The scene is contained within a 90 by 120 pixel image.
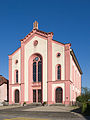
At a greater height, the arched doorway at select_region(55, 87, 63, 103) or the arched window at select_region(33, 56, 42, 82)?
the arched window at select_region(33, 56, 42, 82)

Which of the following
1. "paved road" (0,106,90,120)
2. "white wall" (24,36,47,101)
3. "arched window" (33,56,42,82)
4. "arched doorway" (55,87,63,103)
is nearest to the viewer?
"paved road" (0,106,90,120)

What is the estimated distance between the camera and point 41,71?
1414 inches

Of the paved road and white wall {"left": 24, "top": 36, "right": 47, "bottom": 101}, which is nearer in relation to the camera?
the paved road

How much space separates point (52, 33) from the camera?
35.3m

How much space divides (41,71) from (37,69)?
1234mm

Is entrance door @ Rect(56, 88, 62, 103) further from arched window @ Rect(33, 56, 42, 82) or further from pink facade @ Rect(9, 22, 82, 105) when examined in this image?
arched window @ Rect(33, 56, 42, 82)

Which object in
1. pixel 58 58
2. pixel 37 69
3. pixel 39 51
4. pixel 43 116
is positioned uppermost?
pixel 39 51

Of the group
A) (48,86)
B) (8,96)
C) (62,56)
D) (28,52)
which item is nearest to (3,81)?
(8,96)

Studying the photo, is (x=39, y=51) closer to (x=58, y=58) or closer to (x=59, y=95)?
(x=58, y=58)

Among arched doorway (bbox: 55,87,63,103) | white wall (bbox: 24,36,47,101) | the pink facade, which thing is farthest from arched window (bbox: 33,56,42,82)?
arched doorway (bbox: 55,87,63,103)

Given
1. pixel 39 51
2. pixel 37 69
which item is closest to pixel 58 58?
pixel 39 51

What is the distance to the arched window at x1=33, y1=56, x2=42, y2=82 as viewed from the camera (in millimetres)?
36244

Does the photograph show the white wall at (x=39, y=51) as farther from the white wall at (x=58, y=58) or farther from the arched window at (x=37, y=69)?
the white wall at (x=58, y=58)

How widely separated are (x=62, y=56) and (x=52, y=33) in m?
5.66
